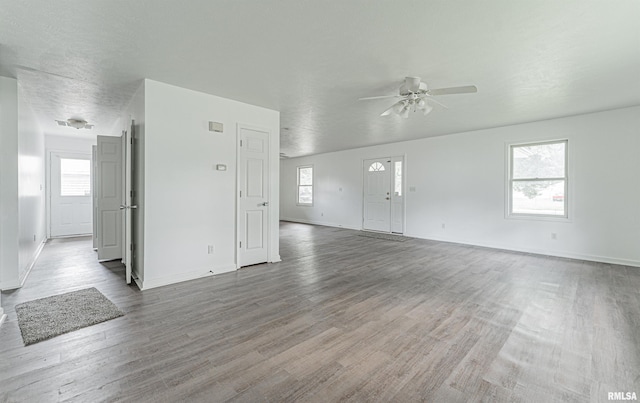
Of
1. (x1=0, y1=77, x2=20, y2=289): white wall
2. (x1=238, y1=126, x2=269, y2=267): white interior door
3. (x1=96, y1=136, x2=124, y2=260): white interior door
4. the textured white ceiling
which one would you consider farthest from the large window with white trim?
(x1=0, y1=77, x2=20, y2=289): white wall

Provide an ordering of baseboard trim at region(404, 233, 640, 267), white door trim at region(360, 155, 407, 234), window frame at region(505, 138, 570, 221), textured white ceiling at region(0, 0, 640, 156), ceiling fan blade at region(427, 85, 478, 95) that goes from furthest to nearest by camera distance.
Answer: white door trim at region(360, 155, 407, 234), window frame at region(505, 138, 570, 221), baseboard trim at region(404, 233, 640, 267), ceiling fan blade at region(427, 85, 478, 95), textured white ceiling at region(0, 0, 640, 156)

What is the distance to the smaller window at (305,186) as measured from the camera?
32.9ft

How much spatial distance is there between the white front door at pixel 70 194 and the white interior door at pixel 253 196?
5.66 metres

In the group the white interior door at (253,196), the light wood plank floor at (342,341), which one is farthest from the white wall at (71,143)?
the white interior door at (253,196)

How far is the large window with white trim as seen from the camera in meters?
5.11

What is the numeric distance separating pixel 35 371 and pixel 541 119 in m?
7.38

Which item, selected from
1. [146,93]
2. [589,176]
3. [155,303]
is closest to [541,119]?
[589,176]

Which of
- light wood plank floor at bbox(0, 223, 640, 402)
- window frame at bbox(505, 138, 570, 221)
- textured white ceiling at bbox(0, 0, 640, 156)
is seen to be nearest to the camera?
light wood plank floor at bbox(0, 223, 640, 402)

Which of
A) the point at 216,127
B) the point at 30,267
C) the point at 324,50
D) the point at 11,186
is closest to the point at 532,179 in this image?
the point at 324,50

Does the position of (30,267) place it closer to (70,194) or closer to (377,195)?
(70,194)

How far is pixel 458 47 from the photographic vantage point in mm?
2559

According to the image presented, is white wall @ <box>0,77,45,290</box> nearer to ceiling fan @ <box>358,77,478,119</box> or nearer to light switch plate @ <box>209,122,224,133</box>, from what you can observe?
light switch plate @ <box>209,122,224,133</box>

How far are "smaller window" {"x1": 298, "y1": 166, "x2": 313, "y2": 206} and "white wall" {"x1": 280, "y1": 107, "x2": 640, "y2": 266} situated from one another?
64.2 inches

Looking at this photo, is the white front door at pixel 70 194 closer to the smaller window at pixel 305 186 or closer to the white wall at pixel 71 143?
the white wall at pixel 71 143
